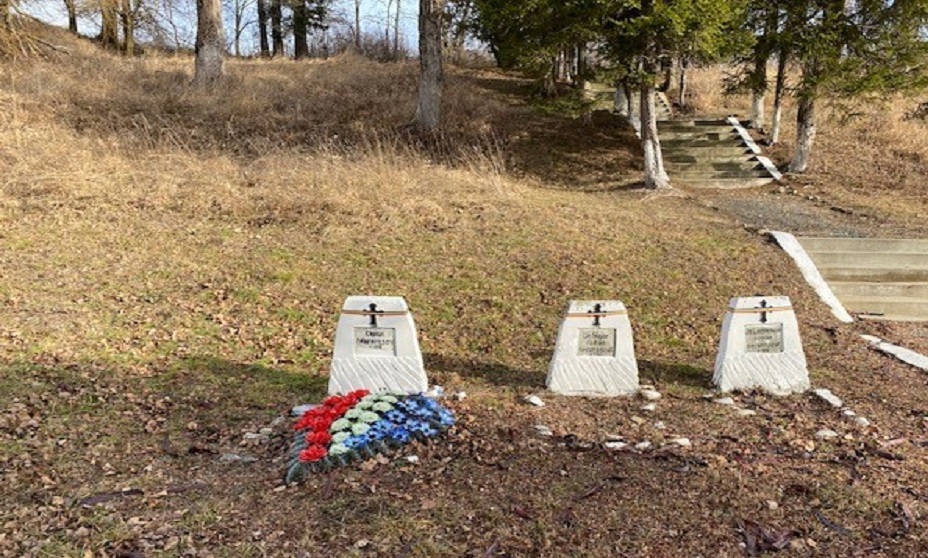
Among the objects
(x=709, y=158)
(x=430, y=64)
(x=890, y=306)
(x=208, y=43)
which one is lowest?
(x=890, y=306)

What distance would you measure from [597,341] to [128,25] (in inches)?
860

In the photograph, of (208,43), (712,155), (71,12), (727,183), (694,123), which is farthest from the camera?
(71,12)

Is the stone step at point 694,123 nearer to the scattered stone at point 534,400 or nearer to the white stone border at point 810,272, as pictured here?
the white stone border at point 810,272

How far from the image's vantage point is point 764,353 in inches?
172

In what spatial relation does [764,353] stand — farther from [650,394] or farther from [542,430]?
[542,430]

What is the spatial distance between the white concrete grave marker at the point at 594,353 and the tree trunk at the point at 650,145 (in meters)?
7.33

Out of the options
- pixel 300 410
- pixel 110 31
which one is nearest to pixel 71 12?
pixel 110 31

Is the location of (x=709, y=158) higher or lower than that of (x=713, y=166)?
higher

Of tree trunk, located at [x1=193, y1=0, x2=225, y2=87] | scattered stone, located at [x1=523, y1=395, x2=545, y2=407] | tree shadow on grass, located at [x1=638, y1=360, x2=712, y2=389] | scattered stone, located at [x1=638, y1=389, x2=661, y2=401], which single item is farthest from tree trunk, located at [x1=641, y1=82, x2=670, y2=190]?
tree trunk, located at [x1=193, y1=0, x2=225, y2=87]

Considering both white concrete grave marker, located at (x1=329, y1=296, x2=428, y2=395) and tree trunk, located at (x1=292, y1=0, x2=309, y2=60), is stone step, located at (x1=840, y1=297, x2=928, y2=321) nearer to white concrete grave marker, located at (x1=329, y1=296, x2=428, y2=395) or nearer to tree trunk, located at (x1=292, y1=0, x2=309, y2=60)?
white concrete grave marker, located at (x1=329, y1=296, x2=428, y2=395)

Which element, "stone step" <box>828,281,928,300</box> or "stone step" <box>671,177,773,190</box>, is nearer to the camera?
"stone step" <box>828,281,928,300</box>

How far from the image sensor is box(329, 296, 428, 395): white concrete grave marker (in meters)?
4.09

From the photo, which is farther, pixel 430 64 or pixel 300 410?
pixel 430 64

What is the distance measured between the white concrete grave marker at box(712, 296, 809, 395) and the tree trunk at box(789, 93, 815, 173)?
9241mm
